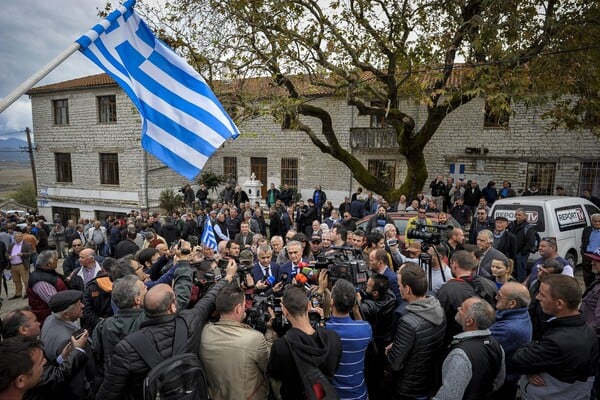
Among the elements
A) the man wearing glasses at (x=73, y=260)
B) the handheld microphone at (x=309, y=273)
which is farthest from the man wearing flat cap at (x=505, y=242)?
the man wearing glasses at (x=73, y=260)

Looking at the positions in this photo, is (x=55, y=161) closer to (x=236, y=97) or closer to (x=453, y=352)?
(x=236, y=97)

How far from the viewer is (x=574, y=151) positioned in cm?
1540

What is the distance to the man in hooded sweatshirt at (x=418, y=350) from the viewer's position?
113 inches

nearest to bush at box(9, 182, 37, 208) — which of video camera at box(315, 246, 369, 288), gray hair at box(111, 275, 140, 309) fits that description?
gray hair at box(111, 275, 140, 309)

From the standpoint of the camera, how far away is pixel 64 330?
124 inches

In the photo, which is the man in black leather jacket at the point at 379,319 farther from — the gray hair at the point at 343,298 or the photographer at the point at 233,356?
the photographer at the point at 233,356

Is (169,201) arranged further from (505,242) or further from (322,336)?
(322,336)

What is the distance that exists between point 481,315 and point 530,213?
6398mm

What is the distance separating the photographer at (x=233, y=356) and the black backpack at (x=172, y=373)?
0.75 feet

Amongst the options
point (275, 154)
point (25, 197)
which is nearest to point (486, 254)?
point (275, 154)

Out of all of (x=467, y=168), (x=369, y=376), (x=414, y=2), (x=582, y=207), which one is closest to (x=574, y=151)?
(x=467, y=168)

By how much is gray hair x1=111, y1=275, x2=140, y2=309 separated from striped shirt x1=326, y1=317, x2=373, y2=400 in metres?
1.58

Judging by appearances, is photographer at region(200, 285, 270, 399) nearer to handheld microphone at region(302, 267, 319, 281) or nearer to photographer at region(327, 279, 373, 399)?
photographer at region(327, 279, 373, 399)

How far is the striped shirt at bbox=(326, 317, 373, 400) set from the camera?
281 cm
